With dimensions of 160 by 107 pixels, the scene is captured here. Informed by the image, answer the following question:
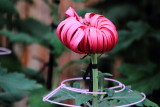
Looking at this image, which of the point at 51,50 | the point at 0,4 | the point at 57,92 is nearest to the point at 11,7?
the point at 0,4

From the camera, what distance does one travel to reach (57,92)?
0.96 meters

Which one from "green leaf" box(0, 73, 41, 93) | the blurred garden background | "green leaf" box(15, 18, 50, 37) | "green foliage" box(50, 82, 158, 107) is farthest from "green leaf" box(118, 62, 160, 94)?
"green leaf" box(15, 18, 50, 37)

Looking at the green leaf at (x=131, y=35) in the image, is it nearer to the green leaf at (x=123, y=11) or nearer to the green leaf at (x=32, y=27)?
the green leaf at (x=123, y=11)

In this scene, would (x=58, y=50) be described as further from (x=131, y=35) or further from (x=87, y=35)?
(x=87, y=35)

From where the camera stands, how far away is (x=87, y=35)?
0.85 m

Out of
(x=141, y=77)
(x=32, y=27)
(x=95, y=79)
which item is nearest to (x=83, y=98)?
(x=95, y=79)

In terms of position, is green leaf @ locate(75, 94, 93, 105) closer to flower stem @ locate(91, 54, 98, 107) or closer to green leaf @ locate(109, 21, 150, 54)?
flower stem @ locate(91, 54, 98, 107)

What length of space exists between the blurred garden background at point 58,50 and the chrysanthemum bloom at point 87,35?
1.15ft

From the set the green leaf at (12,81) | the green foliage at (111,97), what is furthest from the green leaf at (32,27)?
the green foliage at (111,97)

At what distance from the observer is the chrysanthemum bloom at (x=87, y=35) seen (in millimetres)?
850

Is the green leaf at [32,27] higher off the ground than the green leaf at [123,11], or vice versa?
the green leaf at [123,11]

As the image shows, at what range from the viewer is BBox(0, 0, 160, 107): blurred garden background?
1.56m

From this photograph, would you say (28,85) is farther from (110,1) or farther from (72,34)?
(110,1)

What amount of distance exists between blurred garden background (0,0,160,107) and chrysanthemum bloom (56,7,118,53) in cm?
35
